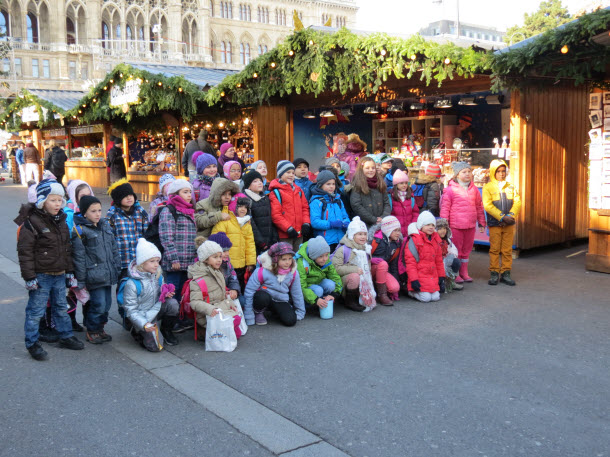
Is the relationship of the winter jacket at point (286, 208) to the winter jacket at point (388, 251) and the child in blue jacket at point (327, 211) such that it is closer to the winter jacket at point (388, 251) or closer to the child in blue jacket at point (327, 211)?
the child in blue jacket at point (327, 211)

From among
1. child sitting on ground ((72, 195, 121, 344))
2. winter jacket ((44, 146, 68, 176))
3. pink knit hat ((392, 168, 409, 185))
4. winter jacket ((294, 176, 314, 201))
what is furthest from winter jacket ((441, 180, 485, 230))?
winter jacket ((44, 146, 68, 176))

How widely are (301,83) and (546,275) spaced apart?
5.88m

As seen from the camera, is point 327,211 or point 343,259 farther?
point 327,211

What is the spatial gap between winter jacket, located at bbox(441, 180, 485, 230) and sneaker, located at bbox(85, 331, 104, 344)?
440 cm

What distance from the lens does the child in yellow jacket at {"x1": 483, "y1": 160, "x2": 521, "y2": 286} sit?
7.67 meters

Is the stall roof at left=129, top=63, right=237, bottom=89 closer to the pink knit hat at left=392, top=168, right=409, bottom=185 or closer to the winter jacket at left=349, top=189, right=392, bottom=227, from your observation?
the pink knit hat at left=392, top=168, right=409, bottom=185

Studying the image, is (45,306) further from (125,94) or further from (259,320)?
(125,94)

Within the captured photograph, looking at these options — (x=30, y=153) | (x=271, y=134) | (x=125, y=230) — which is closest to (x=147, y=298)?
(x=125, y=230)

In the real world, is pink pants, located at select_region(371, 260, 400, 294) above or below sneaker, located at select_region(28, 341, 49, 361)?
above

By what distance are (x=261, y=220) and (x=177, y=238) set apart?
126 centimetres

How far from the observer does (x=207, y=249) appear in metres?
5.53

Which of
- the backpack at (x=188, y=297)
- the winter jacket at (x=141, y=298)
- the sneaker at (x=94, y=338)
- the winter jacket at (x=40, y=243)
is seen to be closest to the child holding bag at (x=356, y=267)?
the backpack at (x=188, y=297)

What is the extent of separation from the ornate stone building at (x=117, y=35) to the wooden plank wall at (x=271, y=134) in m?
54.0

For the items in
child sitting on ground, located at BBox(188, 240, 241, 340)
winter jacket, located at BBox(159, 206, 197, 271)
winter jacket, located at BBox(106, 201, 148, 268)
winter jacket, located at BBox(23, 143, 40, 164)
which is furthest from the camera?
winter jacket, located at BBox(23, 143, 40, 164)
